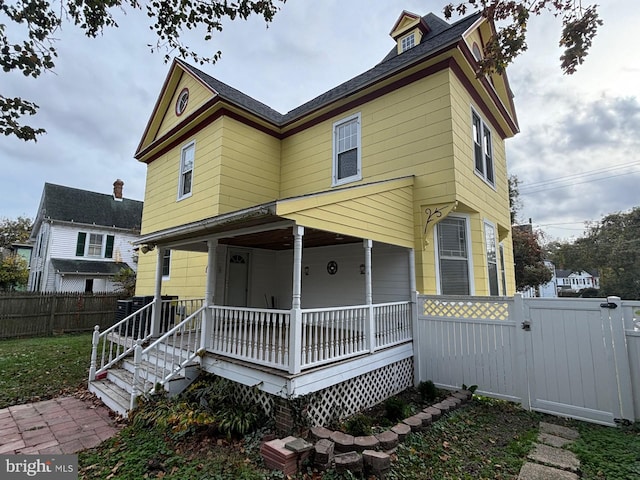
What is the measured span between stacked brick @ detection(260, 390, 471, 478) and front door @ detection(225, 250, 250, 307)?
18.0ft

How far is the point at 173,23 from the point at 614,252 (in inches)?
1596

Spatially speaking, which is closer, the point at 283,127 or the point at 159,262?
the point at 159,262

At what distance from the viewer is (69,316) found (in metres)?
13.3

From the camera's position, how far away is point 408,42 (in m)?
9.57

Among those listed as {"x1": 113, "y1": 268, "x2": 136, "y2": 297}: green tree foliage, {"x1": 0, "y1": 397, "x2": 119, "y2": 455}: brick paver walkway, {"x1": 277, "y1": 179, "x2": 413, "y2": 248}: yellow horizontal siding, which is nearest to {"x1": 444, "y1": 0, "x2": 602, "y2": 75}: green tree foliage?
{"x1": 277, "y1": 179, "x2": 413, "y2": 248}: yellow horizontal siding

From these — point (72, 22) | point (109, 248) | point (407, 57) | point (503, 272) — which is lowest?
point (503, 272)

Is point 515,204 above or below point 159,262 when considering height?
above

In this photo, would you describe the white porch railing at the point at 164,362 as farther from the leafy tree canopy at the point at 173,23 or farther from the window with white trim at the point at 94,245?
the window with white trim at the point at 94,245

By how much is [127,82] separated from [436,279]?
8745mm

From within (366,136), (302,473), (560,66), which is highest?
(366,136)

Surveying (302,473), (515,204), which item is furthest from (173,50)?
(515,204)

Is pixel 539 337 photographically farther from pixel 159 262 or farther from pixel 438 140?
pixel 159 262

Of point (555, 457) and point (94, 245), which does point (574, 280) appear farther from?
point (94, 245)

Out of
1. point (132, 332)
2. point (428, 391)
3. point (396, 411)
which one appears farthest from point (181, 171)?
point (428, 391)
